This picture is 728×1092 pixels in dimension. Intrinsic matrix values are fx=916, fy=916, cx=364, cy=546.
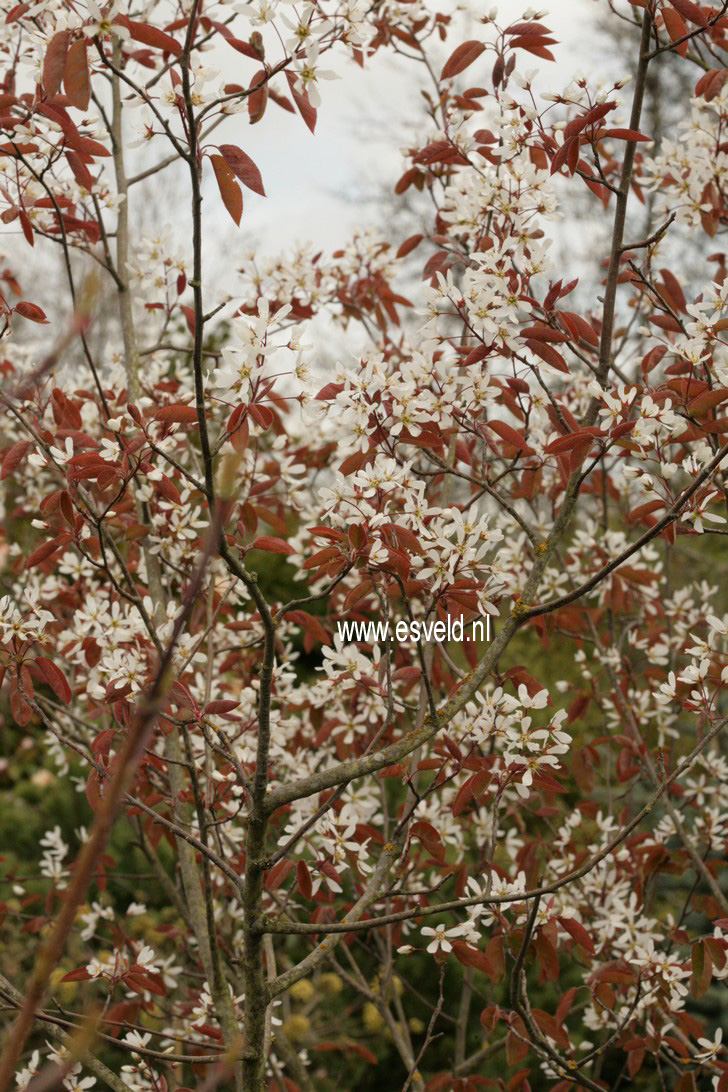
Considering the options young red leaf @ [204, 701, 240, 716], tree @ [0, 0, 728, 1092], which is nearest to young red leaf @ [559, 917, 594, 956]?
tree @ [0, 0, 728, 1092]

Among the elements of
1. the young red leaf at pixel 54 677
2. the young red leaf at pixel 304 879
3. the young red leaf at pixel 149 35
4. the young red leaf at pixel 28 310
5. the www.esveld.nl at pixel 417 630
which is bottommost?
the young red leaf at pixel 304 879

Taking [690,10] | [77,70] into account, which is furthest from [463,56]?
[77,70]

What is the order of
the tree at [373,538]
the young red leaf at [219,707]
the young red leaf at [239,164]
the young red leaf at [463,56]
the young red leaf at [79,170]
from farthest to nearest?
the young red leaf at [463,56]
the young red leaf at [79,170]
the young red leaf at [219,707]
the tree at [373,538]
the young red leaf at [239,164]

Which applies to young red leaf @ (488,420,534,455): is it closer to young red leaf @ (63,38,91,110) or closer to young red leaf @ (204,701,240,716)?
young red leaf @ (204,701,240,716)

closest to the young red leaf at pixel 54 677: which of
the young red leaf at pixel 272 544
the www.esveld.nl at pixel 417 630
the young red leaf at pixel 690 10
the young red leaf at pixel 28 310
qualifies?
the young red leaf at pixel 272 544

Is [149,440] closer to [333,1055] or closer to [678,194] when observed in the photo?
[678,194]

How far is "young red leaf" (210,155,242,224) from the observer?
1.31 m

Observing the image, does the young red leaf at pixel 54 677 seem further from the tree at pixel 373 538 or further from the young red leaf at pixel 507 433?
the young red leaf at pixel 507 433

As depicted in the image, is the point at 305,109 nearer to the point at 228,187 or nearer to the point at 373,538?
the point at 228,187

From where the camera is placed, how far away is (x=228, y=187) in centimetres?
132

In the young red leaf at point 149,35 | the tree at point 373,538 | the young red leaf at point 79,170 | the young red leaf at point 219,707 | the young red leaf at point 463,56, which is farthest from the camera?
the young red leaf at point 463,56

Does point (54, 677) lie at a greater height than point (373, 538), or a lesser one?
lesser

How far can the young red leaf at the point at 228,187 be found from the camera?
51.6 inches

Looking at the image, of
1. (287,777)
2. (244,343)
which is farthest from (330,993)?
(244,343)
